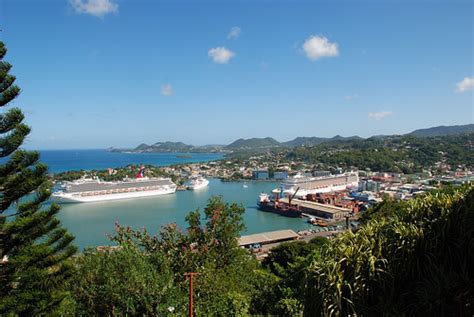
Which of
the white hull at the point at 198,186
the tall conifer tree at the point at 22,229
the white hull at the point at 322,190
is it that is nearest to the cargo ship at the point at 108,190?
the white hull at the point at 198,186

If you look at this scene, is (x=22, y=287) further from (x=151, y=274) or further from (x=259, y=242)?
(x=259, y=242)

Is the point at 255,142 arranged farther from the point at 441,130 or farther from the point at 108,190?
the point at 108,190

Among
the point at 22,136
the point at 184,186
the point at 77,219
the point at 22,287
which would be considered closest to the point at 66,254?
the point at 22,287

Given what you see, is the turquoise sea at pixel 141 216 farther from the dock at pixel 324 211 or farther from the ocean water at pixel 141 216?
the dock at pixel 324 211

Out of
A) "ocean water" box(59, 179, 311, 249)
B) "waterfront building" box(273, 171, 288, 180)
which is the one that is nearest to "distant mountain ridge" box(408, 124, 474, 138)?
"waterfront building" box(273, 171, 288, 180)

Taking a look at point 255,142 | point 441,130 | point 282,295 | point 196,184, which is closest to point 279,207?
point 196,184

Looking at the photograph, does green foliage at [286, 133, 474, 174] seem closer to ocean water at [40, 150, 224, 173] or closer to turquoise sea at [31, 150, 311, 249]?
turquoise sea at [31, 150, 311, 249]
